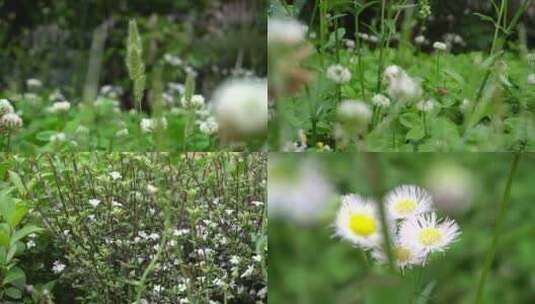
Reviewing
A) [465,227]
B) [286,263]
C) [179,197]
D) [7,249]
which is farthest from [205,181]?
[465,227]

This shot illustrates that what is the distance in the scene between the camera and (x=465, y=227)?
1.41 m

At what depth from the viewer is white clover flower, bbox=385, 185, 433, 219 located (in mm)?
964

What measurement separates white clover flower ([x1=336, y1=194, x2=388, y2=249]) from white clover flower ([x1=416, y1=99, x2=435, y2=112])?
41 centimetres

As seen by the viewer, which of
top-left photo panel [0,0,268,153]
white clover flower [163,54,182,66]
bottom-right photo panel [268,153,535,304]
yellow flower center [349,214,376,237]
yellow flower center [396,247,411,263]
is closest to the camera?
yellow flower center [349,214,376,237]

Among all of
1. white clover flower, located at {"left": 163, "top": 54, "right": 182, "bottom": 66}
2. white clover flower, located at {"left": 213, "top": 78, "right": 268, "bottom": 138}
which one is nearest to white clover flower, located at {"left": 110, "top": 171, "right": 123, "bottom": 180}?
white clover flower, located at {"left": 213, "top": 78, "right": 268, "bottom": 138}

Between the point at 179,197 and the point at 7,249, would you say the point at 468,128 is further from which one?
the point at 7,249

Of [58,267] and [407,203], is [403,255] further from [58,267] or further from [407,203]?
[58,267]

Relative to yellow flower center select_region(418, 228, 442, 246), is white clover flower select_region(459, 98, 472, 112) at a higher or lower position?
higher

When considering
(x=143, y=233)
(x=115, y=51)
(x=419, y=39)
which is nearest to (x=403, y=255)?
(x=143, y=233)

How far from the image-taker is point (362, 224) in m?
0.82

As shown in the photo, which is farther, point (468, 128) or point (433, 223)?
point (468, 128)

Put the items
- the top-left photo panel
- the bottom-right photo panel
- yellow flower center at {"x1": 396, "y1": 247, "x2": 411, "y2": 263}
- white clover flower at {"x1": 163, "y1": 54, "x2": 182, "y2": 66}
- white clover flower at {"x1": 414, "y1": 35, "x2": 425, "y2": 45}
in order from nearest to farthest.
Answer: yellow flower center at {"x1": 396, "y1": 247, "x2": 411, "y2": 263}, the bottom-right photo panel, white clover flower at {"x1": 414, "y1": 35, "x2": 425, "y2": 45}, the top-left photo panel, white clover flower at {"x1": 163, "y1": 54, "x2": 182, "y2": 66}

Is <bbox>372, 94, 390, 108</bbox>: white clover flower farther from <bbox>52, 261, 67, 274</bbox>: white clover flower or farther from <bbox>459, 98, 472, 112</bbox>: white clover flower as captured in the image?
<bbox>52, 261, 67, 274</bbox>: white clover flower

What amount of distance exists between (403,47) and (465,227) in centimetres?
32
